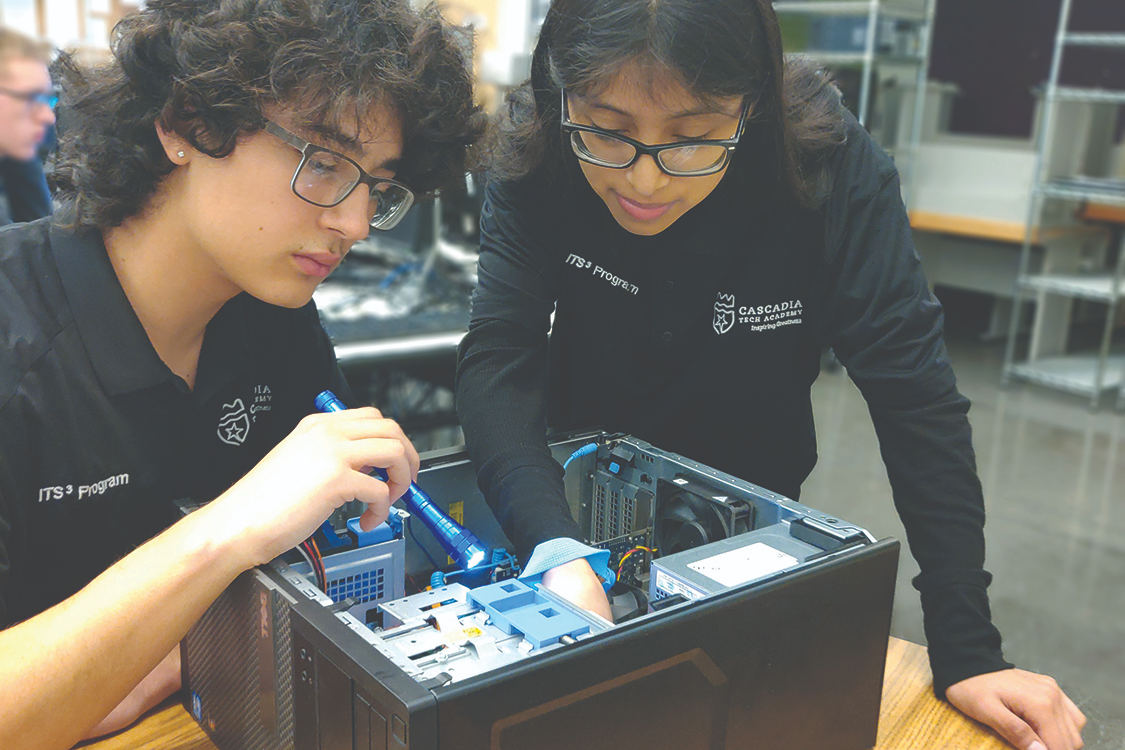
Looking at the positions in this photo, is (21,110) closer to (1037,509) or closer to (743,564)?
(743,564)

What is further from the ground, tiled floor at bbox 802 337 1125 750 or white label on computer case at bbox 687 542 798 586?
white label on computer case at bbox 687 542 798 586

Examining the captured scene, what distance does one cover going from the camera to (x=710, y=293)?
3.55ft

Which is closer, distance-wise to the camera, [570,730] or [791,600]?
[570,730]

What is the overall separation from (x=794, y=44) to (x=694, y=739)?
444 cm

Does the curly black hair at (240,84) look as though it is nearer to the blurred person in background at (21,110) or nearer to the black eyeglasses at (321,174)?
the black eyeglasses at (321,174)

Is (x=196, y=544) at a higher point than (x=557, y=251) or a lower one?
lower

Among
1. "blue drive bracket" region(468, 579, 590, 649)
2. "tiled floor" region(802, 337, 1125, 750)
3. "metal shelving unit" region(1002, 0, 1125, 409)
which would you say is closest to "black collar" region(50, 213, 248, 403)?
"blue drive bracket" region(468, 579, 590, 649)

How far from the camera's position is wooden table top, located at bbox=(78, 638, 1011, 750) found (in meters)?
0.78

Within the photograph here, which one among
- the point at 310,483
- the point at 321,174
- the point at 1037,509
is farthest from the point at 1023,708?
the point at 1037,509

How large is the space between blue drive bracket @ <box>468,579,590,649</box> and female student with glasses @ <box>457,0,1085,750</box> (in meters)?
0.09

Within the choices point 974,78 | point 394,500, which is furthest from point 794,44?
point 394,500

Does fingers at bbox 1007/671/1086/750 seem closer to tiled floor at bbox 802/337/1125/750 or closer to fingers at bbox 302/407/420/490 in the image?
fingers at bbox 302/407/420/490

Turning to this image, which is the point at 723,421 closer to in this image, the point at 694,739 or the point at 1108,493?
the point at 694,739

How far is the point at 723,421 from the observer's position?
44.6 inches
